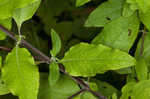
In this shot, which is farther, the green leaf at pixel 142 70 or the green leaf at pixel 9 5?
the green leaf at pixel 142 70

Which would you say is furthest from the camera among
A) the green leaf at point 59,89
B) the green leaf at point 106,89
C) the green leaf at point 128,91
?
the green leaf at point 106,89

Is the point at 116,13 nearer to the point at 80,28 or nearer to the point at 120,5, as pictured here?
the point at 120,5

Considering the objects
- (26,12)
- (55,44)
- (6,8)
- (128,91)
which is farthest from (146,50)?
(6,8)

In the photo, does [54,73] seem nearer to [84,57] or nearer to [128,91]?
[84,57]

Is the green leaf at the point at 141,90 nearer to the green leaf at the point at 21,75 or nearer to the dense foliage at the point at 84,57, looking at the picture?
the dense foliage at the point at 84,57

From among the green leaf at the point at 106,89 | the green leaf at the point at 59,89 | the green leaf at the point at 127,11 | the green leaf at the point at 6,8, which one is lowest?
the green leaf at the point at 106,89

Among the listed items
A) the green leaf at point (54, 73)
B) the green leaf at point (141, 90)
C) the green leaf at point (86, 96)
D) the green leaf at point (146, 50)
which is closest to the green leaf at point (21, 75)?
the green leaf at point (54, 73)

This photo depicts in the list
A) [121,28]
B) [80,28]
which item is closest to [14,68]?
[121,28]

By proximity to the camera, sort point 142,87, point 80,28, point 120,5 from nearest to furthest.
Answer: point 142,87 < point 120,5 < point 80,28
